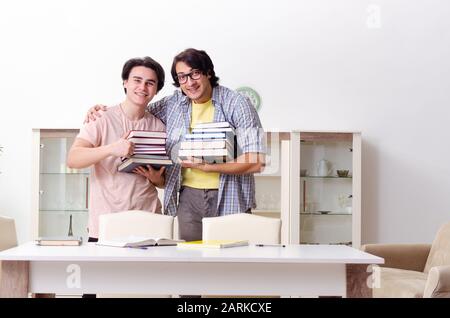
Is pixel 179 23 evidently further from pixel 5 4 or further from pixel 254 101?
pixel 5 4

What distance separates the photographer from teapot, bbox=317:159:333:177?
5.72 m

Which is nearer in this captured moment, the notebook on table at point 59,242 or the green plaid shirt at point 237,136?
the notebook on table at point 59,242

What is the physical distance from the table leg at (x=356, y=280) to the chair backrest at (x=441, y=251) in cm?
186

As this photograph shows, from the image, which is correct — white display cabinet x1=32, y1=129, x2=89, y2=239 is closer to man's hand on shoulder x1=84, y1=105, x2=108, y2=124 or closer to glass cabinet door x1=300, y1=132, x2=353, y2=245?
man's hand on shoulder x1=84, y1=105, x2=108, y2=124

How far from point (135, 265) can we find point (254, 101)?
3.30 m

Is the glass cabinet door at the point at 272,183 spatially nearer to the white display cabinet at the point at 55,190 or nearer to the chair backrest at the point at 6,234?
the white display cabinet at the point at 55,190

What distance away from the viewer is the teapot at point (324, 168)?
5.72 metres

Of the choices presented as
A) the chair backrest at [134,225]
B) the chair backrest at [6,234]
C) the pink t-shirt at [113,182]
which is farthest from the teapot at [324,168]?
the chair backrest at [6,234]

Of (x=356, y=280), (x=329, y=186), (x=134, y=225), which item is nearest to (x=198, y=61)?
(x=134, y=225)

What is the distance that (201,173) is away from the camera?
4.03 metres

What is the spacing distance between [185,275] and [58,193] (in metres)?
3.07

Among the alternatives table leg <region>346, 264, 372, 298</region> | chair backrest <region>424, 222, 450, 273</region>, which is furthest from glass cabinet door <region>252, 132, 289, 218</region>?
table leg <region>346, 264, 372, 298</region>

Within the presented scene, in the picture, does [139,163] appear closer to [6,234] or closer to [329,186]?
[6,234]
